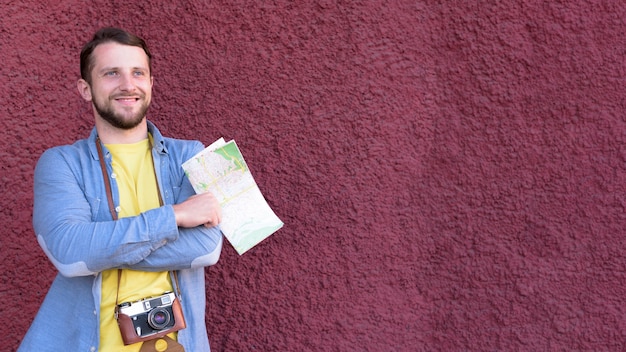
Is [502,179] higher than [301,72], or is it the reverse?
[301,72]

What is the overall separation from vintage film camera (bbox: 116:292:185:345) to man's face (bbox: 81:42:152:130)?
1.82 feet

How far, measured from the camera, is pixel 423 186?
3357 mm

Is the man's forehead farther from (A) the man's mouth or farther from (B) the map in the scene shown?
(B) the map

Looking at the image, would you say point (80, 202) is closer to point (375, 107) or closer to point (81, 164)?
point (81, 164)

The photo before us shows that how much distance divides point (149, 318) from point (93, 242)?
0.27 metres

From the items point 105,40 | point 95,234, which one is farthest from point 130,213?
point 105,40

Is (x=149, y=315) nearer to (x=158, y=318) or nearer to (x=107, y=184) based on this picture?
(x=158, y=318)

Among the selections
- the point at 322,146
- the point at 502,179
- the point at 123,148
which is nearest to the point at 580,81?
the point at 502,179

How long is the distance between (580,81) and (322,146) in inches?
47.7

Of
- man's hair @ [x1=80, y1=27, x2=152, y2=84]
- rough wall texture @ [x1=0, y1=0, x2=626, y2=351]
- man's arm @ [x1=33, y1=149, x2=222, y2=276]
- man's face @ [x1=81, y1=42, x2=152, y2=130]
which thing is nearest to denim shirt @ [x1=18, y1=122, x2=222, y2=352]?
man's arm @ [x1=33, y1=149, x2=222, y2=276]

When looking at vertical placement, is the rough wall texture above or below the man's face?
below

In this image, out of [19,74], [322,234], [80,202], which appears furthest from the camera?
[322,234]

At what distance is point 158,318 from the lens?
7.02 ft

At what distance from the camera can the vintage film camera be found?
210 cm
